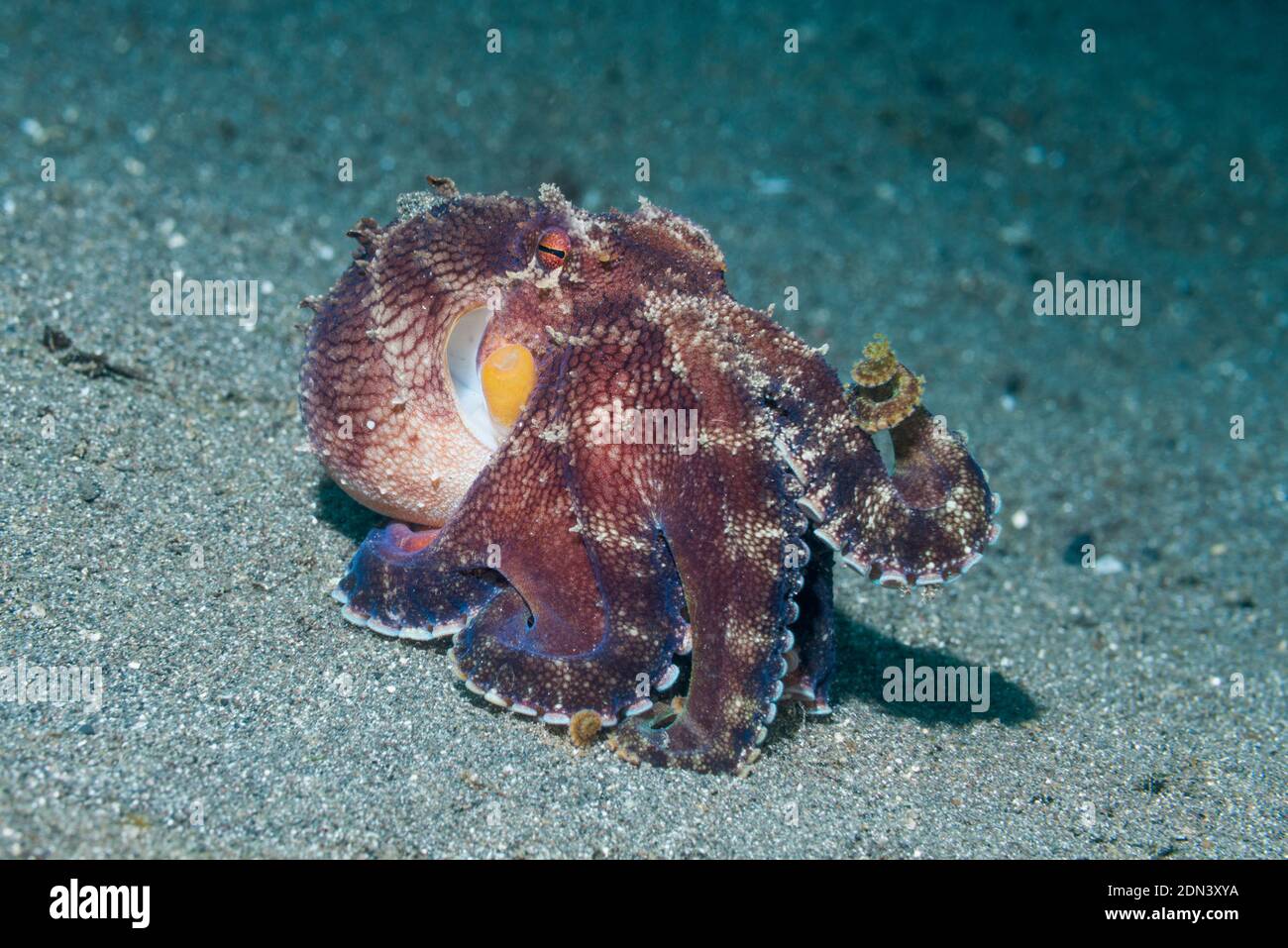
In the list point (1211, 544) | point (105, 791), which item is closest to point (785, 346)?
point (105, 791)

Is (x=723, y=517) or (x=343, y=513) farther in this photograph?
(x=343, y=513)

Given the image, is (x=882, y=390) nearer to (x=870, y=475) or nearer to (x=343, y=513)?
(x=870, y=475)

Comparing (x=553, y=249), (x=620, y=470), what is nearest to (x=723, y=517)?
(x=620, y=470)

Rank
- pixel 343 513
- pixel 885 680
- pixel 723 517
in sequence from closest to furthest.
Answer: pixel 723 517, pixel 885 680, pixel 343 513

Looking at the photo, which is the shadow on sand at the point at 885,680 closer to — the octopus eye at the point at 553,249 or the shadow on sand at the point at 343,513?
the octopus eye at the point at 553,249

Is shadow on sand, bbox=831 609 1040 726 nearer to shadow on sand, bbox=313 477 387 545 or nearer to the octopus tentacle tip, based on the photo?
the octopus tentacle tip

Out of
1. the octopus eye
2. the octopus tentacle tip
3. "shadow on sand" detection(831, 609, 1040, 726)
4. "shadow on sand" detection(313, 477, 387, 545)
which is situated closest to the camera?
the octopus tentacle tip

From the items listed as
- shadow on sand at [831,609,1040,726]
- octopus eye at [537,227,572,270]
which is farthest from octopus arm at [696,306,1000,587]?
shadow on sand at [831,609,1040,726]
